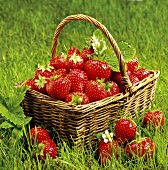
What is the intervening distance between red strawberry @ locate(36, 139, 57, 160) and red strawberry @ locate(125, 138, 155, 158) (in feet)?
1.11

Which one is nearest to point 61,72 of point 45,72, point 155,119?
point 45,72

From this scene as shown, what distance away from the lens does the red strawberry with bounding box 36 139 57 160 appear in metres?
2.21

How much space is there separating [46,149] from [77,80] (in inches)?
13.9

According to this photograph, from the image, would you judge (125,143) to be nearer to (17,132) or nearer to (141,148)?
(141,148)

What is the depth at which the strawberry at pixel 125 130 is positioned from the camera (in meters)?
2.24

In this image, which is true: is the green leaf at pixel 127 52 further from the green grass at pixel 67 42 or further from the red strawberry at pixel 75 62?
the green grass at pixel 67 42

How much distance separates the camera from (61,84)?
2.24 metres

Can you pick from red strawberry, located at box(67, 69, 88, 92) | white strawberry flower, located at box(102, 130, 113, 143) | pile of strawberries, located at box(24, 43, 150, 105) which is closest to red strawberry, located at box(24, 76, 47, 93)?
pile of strawberries, located at box(24, 43, 150, 105)

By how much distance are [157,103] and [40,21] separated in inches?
76.2

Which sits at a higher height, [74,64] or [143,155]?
[74,64]

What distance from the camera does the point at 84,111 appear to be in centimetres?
216

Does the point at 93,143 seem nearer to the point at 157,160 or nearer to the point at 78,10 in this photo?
the point at 157,160

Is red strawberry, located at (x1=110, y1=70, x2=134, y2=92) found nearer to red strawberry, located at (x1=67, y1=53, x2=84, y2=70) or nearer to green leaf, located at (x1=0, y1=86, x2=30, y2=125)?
red strawberry, located at (x1=67, y1=53, x2=84, y2=70)

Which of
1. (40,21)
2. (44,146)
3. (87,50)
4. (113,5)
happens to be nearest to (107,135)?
(44,146)
